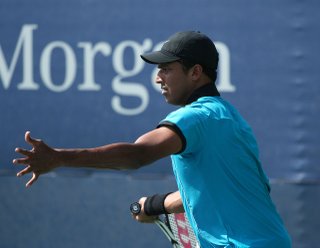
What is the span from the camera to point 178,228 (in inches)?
159

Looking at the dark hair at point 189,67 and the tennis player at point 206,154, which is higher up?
the dark hair at point 189,67

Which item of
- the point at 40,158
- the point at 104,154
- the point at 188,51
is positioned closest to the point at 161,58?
the point at 188,51

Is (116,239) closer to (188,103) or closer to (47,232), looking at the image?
→ (47,232)

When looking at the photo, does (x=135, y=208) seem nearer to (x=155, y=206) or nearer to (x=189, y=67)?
(x=155, y=206)

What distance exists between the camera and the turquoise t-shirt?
10.1ft

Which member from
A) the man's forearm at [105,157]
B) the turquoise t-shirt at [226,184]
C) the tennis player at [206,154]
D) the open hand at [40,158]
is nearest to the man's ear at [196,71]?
the tennis player at [206,154]

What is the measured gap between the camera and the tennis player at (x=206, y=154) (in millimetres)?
2927

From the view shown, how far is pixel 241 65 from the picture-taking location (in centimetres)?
534

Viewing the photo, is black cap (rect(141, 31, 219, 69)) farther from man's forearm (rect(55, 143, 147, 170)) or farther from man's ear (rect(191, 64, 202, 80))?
man's forearm (rect(55, 143, 147, 170))

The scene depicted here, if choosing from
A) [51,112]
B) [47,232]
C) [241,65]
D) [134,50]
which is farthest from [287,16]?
[47,232]

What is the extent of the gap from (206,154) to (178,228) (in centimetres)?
103

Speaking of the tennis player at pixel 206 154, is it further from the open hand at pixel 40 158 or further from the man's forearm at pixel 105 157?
the open hand at pixel 40 158

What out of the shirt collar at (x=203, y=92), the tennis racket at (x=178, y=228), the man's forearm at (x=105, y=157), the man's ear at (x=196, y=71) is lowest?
the tennis racket at (x=178, y=228)

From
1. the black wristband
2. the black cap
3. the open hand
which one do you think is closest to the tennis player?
the black cap
